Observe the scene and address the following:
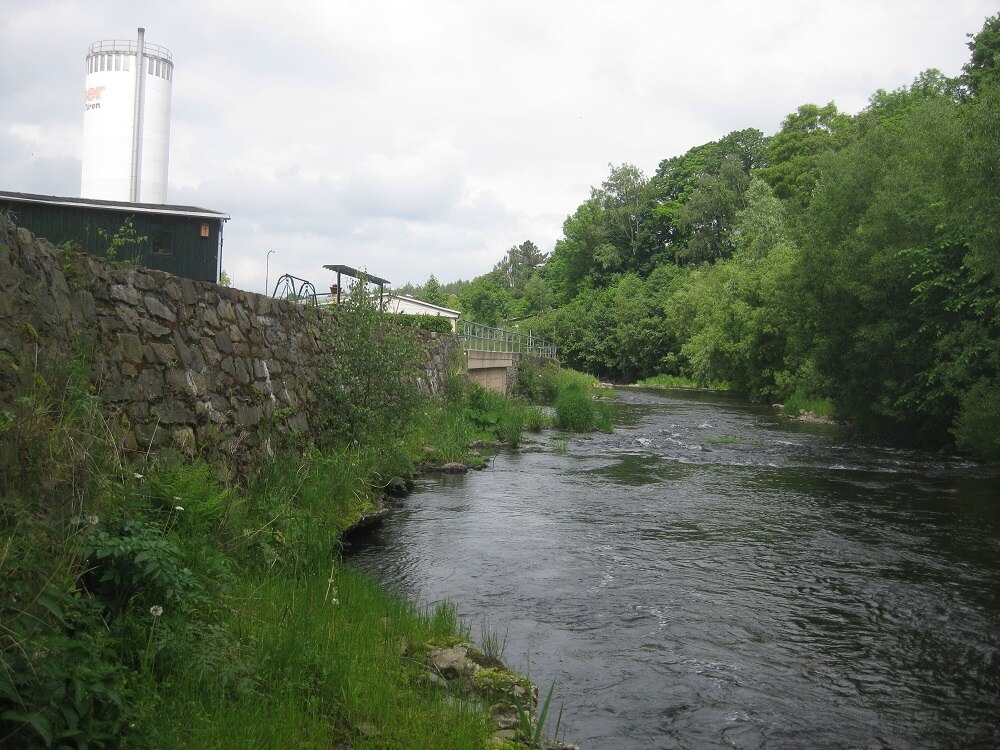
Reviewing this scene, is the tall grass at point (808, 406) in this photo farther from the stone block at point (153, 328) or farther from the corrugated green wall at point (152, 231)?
the stone block at point (153, 328)

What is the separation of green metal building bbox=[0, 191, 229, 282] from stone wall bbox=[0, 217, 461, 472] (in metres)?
10.0

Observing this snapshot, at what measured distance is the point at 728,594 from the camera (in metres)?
8.78

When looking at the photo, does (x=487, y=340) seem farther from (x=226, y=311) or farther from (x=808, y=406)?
(x=226, y=311)

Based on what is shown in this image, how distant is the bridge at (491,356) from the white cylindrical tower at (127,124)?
18794 mm

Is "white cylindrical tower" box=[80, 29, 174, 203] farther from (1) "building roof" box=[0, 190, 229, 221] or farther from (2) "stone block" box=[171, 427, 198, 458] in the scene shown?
(2) "stone block" box=[171, 427, 198, 458]

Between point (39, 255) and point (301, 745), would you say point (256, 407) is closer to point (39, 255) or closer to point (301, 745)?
point (39, 255)

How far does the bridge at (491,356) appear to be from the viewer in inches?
1225

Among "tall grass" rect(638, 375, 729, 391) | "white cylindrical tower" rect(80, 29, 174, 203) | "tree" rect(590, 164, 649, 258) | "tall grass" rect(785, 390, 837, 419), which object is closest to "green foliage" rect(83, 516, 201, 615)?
"tall grass" rect(785, 390, 837, 419)

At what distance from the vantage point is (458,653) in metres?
6.23

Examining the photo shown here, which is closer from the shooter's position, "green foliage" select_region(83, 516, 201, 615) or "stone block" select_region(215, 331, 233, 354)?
"green foliage" select_region(83, 516, 201, 615)

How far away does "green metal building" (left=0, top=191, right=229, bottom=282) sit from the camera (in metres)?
20.1

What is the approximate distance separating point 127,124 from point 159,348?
39.4 m

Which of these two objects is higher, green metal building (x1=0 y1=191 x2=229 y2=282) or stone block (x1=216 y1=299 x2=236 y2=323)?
green metal building (x1=0 y1=191 x2=229 y2=282)

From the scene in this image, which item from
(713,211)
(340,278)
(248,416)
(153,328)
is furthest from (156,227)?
(713,211)
